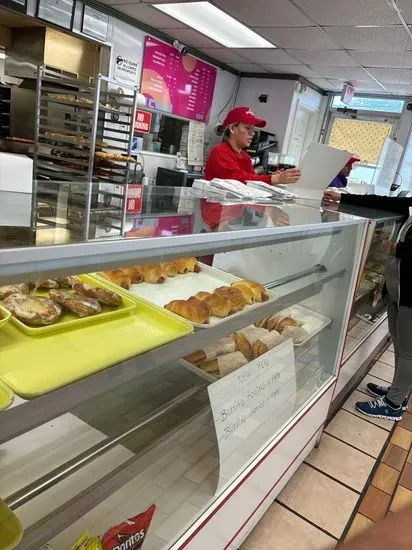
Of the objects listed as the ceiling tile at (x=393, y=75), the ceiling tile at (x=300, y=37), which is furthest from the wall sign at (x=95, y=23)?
the ceiling tile at (x=393, y=75)

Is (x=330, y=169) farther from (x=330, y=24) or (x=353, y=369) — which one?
(x=330, y=24)

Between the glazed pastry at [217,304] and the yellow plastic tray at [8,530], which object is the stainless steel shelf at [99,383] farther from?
the yellow plastic tray at [8,530]

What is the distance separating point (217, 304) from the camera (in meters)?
1.40

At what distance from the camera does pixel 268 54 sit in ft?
19.4

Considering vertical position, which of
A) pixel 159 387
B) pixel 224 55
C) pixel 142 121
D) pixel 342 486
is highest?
pixel 224 55

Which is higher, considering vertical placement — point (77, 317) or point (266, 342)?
point (77, 317)

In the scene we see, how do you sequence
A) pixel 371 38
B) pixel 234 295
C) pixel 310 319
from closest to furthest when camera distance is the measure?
pixel 234 295 < pixel 310 319 < pixel 371 38

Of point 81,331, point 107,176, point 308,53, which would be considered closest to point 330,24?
point 308,53

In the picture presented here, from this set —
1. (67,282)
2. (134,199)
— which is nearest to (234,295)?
(134,199)

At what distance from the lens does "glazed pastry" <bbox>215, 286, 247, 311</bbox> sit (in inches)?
58.2

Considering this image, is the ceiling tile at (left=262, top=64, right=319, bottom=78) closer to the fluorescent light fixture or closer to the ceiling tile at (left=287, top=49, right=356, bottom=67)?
the ceiling tile at (left=287, top=49, right=356, bottom=67)

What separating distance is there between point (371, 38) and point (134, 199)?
431 centimetres

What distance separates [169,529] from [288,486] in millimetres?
866

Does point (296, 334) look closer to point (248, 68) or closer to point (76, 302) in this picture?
point (76, 302)
